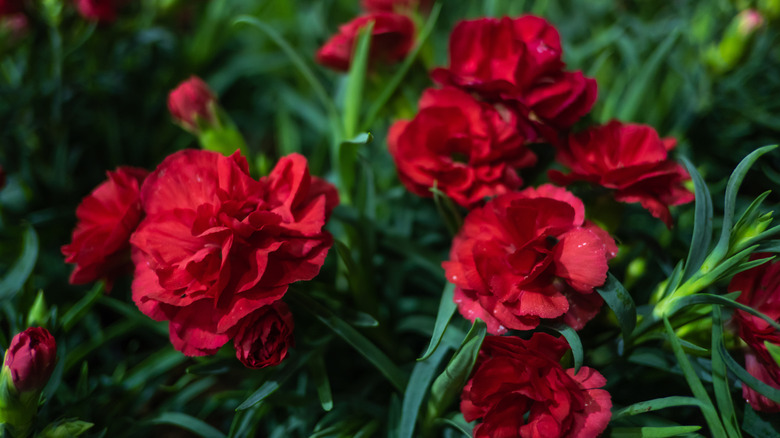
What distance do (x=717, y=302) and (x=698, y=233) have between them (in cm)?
8

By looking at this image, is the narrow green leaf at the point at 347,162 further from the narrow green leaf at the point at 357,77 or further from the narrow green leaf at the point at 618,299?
A: the narrow green leaf at the point at 618,299

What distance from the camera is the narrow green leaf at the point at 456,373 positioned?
45 centimetres

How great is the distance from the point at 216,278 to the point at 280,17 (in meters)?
0.85

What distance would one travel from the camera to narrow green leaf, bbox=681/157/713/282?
47cm

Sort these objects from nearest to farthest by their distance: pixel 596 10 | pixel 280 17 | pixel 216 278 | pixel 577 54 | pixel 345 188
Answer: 1. pixel 216 278
2. pixel 345 188
3. pixel 577 54
4. pixel 596 10
5. pixel 280 17

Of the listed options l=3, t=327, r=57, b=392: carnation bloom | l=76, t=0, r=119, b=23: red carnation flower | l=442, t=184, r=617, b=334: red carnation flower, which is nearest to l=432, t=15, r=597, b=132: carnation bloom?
l=442, t=184, r=617, b=334: red carnation flower

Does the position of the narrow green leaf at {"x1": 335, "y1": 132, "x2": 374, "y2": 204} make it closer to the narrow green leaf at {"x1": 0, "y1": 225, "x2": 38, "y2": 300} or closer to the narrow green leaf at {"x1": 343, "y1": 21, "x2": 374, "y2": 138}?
the narrow green leaf at {"x1": 343, "y1": 21, "x2": 374, "y2": 138}

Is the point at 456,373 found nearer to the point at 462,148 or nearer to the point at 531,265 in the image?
the point at 531,265

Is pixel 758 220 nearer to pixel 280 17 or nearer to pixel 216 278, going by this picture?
pixel 216 278

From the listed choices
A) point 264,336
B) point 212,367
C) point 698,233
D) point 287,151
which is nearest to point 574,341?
point 698,233

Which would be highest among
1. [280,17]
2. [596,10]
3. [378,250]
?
[596,10]

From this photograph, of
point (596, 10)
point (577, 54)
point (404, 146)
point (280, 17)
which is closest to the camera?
point (404, 146)

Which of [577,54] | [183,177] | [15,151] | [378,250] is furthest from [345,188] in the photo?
[15,151]

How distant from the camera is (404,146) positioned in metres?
0.54
